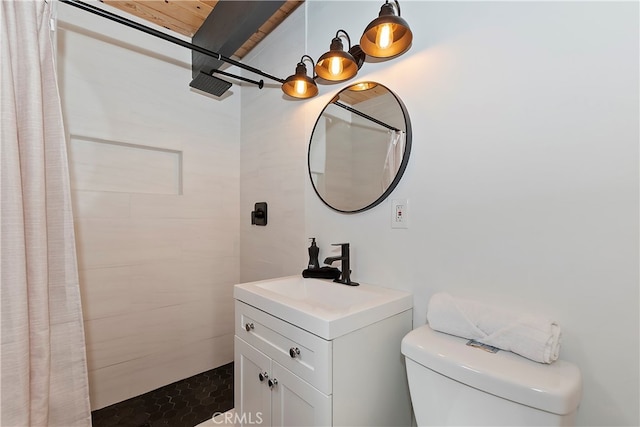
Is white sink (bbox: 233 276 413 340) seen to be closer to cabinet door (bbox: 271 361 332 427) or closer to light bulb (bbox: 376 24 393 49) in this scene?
cabinet door (bbox: 271 361 332 427)

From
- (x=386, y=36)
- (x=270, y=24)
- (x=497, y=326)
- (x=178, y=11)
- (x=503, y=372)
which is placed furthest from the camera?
(x=270, y=24)

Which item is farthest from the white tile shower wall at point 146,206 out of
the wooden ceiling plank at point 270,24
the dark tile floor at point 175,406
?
the wooden ceiling plank at point 270,24

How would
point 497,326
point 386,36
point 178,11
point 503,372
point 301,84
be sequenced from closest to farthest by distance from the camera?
point 503,372
point 497,326
point 386,36
point 301,84
point 178,11

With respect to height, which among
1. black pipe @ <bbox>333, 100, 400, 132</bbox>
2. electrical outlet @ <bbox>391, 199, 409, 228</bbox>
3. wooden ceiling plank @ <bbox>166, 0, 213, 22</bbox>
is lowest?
electrical outlet @ <bbox>391, 199, 409, 228</bbox>

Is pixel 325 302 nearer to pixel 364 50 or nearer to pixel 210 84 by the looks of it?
pixel 364 50

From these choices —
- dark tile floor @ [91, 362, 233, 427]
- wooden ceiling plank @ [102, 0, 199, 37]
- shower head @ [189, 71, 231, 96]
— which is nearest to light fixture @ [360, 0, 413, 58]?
shower head @ [189, 71, 231, 96]

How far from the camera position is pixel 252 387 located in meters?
1.26

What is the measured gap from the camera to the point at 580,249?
843 mm

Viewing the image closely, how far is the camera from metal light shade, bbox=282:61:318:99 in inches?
58.2

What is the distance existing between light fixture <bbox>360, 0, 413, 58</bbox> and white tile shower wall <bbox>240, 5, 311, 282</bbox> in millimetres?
662

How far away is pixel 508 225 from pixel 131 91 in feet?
7.02

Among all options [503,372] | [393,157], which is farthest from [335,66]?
[503,372]

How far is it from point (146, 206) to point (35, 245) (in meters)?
0.80

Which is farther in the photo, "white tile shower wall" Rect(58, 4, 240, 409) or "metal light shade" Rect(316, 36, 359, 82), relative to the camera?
"white tile shower wall" Rect(58, 4, 240, 409)
